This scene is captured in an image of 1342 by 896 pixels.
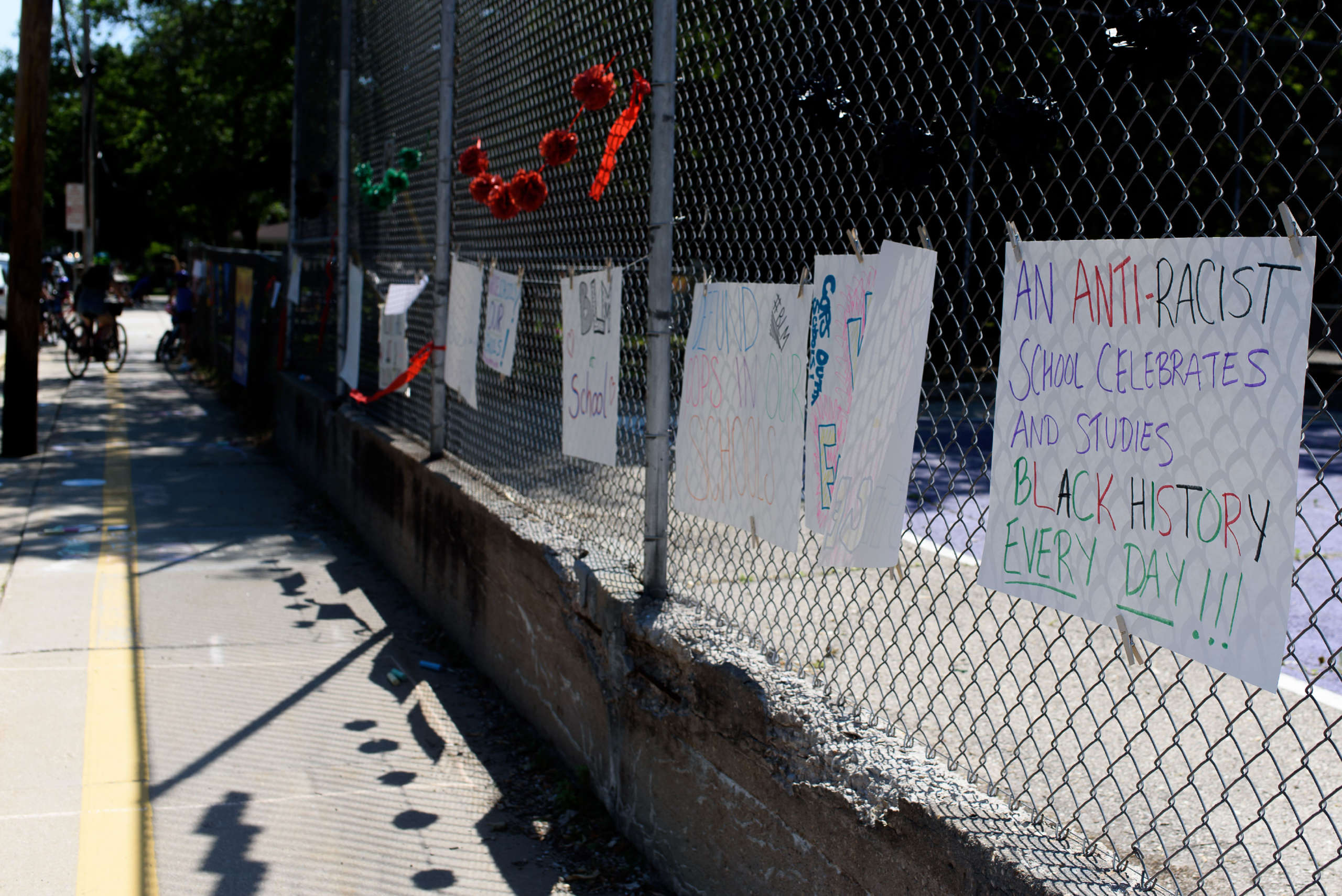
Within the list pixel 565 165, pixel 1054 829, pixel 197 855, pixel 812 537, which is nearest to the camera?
pixel 1054 829

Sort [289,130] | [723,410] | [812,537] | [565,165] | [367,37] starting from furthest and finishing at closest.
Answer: [289,130] < [367,37] < [565,165] < [723,410] < [812,537]

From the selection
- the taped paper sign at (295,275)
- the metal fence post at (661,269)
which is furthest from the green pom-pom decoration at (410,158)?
the taped paper sign at (295,275)

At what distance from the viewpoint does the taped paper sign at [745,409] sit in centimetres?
311

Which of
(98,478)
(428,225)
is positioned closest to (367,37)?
(428,225)

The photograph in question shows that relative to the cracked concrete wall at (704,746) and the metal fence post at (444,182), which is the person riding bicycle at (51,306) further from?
the cracked concrete wall at (704,746)

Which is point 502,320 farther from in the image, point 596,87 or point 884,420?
point 884,420

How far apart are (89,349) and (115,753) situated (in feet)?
53.3

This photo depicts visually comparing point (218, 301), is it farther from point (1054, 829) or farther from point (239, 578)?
point (1054, 829)

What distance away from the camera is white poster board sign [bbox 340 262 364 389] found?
26.6 ft

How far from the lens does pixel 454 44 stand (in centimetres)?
616

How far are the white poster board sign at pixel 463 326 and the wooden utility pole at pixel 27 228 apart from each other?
695cm

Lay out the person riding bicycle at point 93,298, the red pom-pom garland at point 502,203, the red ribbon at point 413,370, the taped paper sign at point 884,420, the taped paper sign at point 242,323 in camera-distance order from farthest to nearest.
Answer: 1. the person riding bicycle at point 93,298
2. the taped paper sign at point 242,323
3. the red ribbon at point 413,370
4. the red pom-pom garland at point 502,203
5. the taped paper sign at point 884,420

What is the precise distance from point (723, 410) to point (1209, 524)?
1709 mm

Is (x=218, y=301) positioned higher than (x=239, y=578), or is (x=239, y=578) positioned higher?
→ (x=218, y=301)
